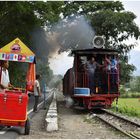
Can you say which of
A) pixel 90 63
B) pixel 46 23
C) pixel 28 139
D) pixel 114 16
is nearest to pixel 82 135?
pixel 28 139

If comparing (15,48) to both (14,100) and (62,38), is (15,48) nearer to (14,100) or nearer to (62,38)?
(14,100)

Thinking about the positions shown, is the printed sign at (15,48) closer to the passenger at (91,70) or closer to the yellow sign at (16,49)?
A: the yellow sign at (16,49)

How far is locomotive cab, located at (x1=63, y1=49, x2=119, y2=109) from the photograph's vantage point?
22.2 metres

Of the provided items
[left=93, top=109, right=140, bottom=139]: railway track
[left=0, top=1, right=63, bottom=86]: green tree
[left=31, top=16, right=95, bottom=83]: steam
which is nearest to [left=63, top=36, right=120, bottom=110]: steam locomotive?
[left=93, top=109, right=140, bottom=139]: railway track

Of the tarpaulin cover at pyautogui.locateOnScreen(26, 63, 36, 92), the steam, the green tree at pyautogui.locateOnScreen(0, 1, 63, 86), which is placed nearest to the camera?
the tarpaulin cover at pyautogui.locateOnScreen(26, 63, 36, 92)

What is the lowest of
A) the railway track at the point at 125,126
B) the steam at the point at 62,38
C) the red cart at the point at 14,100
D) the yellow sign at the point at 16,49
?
the railway track at the point at 125,126

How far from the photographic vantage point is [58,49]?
4359 centimetres

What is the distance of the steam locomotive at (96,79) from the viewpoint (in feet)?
73.0

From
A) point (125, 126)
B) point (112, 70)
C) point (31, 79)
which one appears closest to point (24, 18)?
point (112, 70)

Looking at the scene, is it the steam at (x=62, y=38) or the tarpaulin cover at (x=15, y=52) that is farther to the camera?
the steam at (x=62, y=38)

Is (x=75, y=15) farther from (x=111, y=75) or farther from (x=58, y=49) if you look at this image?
(x=111, y=75)

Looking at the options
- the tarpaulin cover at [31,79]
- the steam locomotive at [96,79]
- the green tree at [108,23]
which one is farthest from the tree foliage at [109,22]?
the tarpaulin cover at [31,79]

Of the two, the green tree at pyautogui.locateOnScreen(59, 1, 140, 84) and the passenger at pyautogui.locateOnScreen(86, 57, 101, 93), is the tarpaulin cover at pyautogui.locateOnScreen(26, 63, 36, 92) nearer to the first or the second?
the passenger at pyautogui.locateOnScreen(86, 57, 101, 93)

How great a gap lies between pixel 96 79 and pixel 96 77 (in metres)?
0.10
